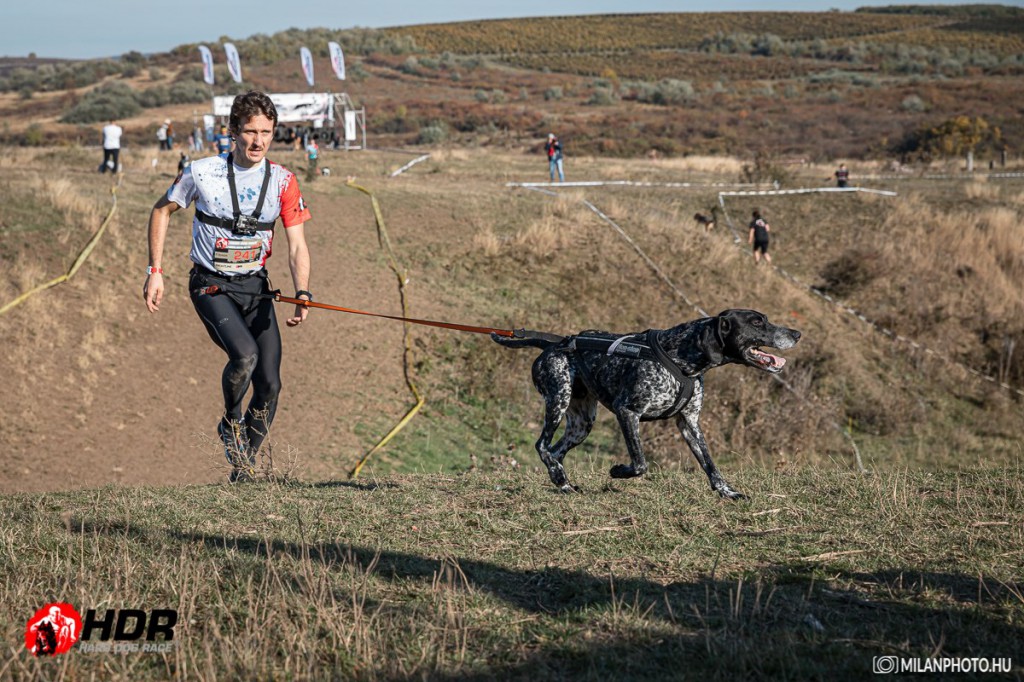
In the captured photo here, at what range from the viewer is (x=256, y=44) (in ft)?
255

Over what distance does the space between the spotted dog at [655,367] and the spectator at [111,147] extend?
61.8 ft

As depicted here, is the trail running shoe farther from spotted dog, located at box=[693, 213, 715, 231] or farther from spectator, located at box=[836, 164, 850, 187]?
spectator, located at box=[836, 164, 850, 187]

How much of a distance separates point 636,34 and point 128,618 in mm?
96299

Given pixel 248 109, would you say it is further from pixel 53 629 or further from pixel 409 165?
pixel 409 165

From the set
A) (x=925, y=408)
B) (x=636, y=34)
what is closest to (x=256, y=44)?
(x=636, y=34)

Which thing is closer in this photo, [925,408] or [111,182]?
[925,408]

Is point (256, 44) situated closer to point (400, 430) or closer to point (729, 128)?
point (729, 128)

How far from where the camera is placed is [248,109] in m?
6.07

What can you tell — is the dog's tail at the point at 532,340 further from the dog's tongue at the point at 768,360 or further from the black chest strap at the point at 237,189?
the black chest strap at the point at 237,189

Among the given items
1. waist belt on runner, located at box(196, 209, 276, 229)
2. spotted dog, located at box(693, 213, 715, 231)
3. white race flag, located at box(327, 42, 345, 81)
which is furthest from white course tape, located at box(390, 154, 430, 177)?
waist belt on runner, located at box(196, 209, 276, 229)

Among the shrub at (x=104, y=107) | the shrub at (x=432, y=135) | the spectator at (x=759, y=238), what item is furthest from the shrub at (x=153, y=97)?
the spectator at (x=759, y=238)

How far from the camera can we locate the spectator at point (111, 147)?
22.7 m

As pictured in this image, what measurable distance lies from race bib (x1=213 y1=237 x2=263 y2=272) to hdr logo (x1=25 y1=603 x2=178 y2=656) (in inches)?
108

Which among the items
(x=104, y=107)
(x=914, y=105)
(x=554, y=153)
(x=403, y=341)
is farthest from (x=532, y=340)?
(x=104, y=107)
